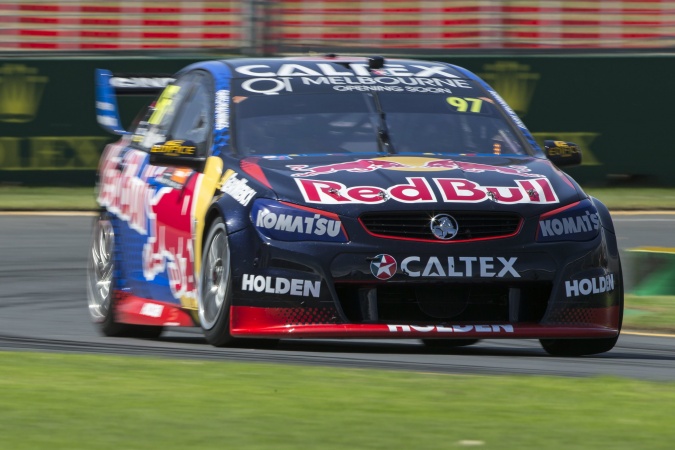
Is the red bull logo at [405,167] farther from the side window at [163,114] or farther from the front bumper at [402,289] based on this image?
the side window at [163,114]

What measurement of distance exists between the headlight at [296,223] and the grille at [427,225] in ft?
0.48

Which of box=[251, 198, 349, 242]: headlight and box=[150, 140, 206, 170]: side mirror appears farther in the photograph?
box=[150, 140, 206, 170]: side mirror

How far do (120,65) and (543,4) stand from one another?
4.96m

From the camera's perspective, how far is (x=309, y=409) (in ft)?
20.5

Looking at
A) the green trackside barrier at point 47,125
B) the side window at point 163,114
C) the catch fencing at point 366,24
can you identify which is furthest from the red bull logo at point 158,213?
the catch fencing at point 366,24

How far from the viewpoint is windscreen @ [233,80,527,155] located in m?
9.00

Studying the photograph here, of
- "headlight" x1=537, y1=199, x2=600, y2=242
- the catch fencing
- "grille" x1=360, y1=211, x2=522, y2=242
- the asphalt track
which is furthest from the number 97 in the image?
the catch fencing

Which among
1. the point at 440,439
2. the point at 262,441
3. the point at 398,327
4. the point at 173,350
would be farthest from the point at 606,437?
the point at 173,350

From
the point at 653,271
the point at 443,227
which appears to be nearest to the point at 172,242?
the point at 443,227

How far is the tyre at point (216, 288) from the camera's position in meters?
8.20

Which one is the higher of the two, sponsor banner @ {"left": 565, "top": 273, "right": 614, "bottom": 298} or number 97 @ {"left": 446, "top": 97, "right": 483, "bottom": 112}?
number 97 @ {"left": 446, "top": 97, "right": 483, "bottom": 112}

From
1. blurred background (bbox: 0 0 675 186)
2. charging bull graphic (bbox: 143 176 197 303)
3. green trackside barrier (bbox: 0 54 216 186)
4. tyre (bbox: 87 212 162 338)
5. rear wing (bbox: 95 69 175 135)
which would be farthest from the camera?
blurred background (bbox: 0 0 675 186)

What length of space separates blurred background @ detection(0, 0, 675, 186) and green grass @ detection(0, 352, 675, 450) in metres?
12.3

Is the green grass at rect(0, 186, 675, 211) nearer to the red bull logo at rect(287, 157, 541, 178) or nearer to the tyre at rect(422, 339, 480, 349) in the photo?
the tyre at rect(422, 339, 480, 349)
